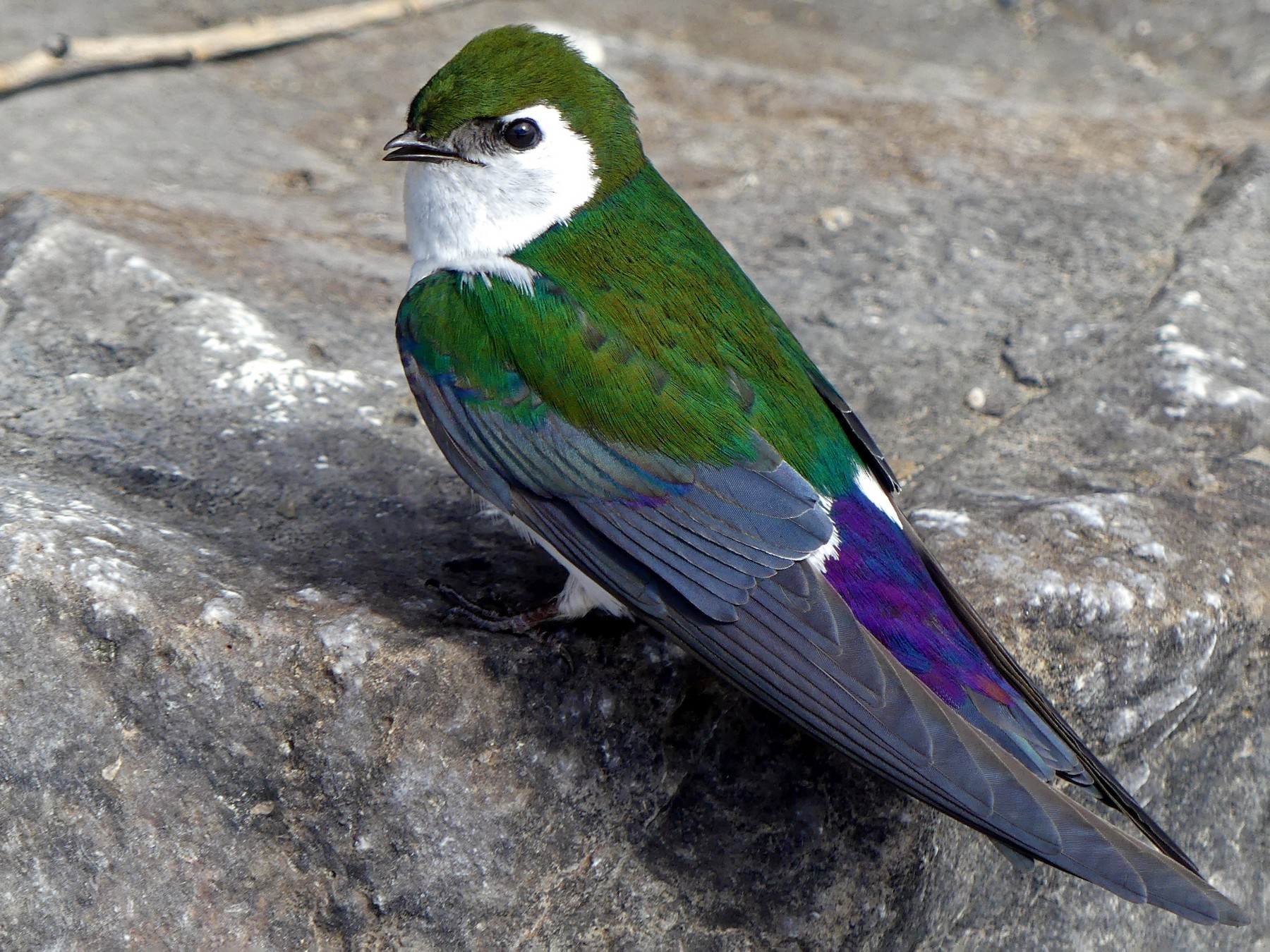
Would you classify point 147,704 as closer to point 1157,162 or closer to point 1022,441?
point 1022,441

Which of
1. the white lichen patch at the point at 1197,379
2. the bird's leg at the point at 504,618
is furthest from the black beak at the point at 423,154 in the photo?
the white lichen patch at the point at 1197,379

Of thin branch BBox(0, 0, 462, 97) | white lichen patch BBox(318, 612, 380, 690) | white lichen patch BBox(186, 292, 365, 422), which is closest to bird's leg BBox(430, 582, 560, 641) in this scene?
white lichen patch BBox(318, 612, 380, 690)

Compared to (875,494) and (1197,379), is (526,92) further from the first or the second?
(1197,379)

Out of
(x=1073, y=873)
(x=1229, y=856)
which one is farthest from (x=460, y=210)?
(x=1229, y=856)

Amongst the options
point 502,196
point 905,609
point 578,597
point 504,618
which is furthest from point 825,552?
point 502,196

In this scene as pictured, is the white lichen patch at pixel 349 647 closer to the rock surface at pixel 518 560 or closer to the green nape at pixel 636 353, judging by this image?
the rock surface at pixel 518 560

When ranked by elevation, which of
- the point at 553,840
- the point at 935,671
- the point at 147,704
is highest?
the point at 935,671
